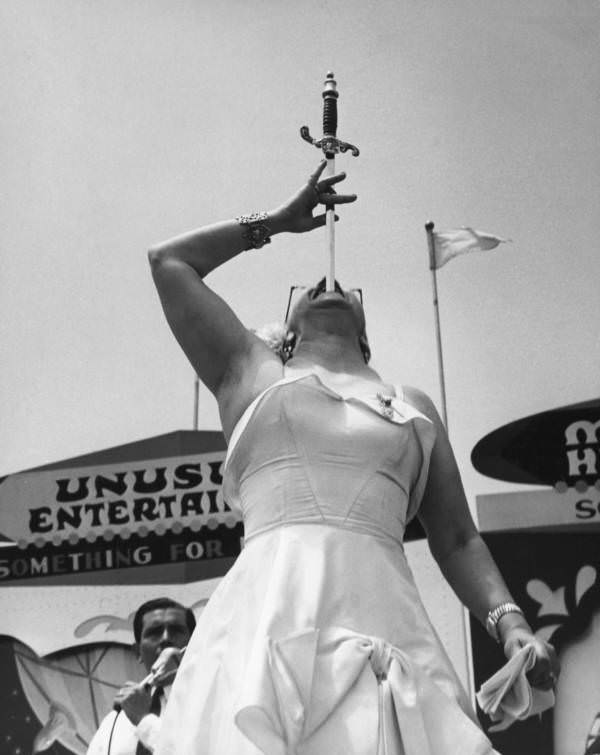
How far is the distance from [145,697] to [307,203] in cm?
129

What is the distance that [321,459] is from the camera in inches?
65.7

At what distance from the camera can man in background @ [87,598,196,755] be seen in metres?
2.77

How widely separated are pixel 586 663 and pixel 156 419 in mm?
1637

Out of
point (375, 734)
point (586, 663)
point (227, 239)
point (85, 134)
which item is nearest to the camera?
point (375, 734)

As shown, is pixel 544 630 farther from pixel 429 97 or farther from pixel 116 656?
pixel 429 97

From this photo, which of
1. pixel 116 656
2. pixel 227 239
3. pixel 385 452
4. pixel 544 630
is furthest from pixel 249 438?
pixel 116 656

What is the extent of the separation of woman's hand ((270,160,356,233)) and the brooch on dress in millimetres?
255

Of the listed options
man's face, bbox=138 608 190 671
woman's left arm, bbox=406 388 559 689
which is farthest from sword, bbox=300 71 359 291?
man's face, bbox=138 608 190 671

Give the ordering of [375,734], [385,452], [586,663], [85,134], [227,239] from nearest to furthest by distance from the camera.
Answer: [375,734] → [385,452] → [227,239] → [586,663] → [85,134]

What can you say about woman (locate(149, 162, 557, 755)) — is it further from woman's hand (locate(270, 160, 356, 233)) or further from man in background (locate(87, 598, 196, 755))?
man in background (locate(87, 598, 196, 755))

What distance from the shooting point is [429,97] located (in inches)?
193

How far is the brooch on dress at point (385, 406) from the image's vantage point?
5.67ft

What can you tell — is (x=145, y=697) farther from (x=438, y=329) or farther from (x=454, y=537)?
(x=438, y=329)

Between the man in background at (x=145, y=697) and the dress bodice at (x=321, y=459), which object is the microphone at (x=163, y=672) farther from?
the dress bodice at (x=321, y=459)
